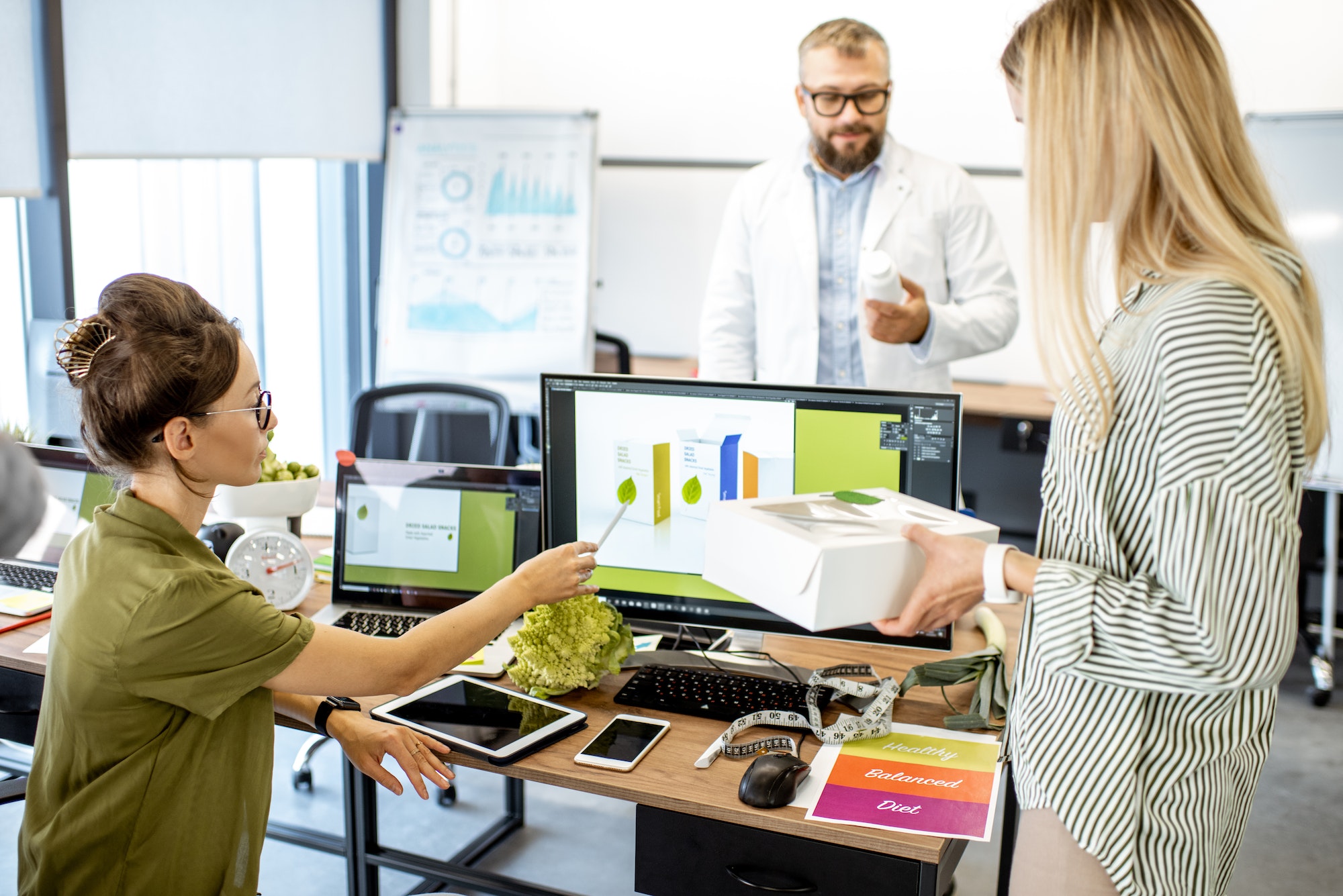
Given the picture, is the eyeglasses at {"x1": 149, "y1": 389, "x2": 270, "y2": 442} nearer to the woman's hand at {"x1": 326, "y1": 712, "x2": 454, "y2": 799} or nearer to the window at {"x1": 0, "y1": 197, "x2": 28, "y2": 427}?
the woman's hand at {"x1": 326, "y1": 712, "x2": 454, "y2": 799}

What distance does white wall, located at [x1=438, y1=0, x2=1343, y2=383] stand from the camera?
3871mm

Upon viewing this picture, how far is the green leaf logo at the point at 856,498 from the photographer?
1300 mm

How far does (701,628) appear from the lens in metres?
1.81

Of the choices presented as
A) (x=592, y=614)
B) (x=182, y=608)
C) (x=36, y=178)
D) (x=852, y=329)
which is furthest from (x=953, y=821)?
(x=36, y=178)

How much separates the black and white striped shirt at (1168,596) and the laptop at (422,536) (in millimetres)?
939

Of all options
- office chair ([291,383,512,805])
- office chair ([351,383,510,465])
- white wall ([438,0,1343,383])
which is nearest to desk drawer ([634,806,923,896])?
office chair ([291,383,512,805])

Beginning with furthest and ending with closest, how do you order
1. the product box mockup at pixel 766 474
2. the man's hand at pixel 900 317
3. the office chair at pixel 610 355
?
the office chair at pixel 610 355
the man's hand at pixel 900 317
the product box mockup at pixel 766 474

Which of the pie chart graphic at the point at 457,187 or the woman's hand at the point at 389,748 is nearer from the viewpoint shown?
the woman's hand at the point at 389,748

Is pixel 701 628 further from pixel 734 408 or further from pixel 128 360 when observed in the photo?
pixel 128 360

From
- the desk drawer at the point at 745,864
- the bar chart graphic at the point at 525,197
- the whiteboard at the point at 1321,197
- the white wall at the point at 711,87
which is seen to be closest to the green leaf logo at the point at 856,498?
the desk drawer at the point at 745,864

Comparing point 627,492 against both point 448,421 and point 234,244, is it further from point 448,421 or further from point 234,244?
point 234,244

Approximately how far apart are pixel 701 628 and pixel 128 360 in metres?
0.99

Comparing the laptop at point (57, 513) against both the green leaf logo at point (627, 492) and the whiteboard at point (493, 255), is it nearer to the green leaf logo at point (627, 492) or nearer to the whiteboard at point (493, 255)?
the green leaf logo at point (627, 492)

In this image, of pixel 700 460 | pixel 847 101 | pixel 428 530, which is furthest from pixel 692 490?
pixel 847 101
